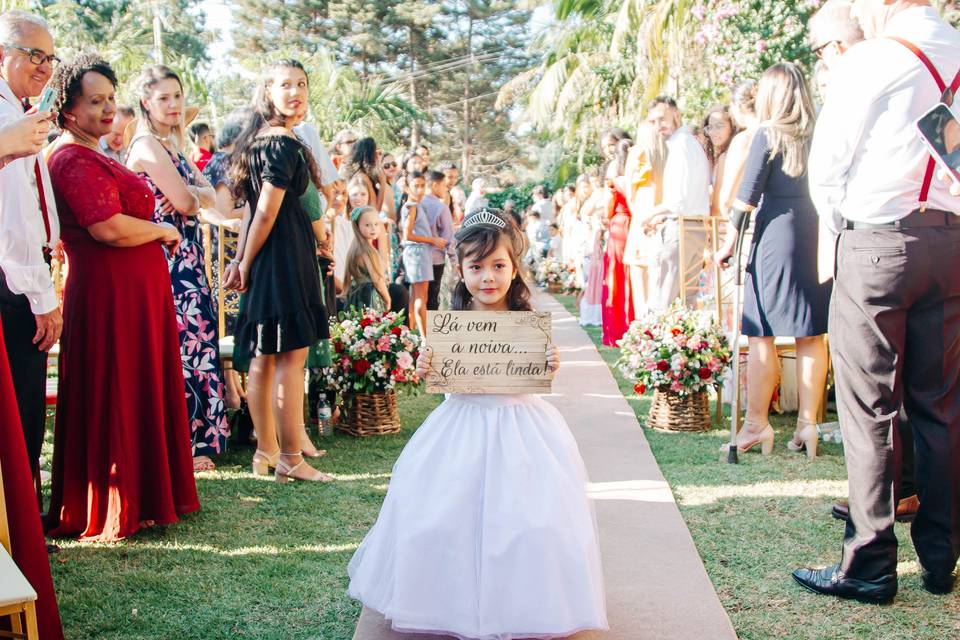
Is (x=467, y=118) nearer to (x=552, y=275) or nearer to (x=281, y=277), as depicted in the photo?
(x=552, y=275)

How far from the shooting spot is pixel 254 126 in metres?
4.72

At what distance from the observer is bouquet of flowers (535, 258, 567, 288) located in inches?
679

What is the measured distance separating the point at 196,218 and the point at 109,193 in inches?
43.8

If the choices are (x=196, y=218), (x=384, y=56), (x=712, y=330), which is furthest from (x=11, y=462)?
(x=384, y=56)

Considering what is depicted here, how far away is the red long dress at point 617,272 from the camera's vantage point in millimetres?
9625

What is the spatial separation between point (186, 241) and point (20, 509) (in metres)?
2.42

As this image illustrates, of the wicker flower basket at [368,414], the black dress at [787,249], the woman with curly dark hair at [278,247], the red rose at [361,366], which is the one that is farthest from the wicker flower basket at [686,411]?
Result: the woman with curly dark hair at [278,247]

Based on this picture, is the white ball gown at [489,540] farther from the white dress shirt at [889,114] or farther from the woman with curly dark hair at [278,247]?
the woman with curly dark hair at [278,247]

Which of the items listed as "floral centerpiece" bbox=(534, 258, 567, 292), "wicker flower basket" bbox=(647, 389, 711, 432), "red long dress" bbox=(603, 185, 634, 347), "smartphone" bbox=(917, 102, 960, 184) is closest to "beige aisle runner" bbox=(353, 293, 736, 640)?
"wicker flower basket" bbox=(647, 389, 711, 432)

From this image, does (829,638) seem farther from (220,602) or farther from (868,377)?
(220,602)

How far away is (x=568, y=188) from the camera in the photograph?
59.9ft

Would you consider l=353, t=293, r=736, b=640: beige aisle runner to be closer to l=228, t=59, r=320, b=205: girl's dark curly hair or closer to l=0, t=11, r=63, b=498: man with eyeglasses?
l=0, t=11, r=63, b=498: man with eyeglasses

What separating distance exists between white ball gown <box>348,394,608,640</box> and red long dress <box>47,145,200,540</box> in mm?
1432

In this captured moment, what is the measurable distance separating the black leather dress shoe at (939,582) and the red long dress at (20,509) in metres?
3.06
